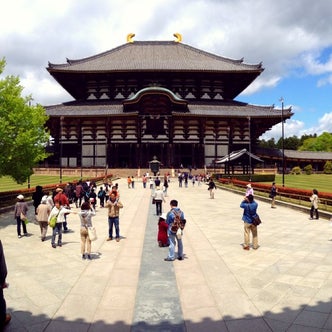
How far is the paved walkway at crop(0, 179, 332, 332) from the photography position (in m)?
5.80

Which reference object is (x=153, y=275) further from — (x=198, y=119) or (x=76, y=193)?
(x=198, y=119)

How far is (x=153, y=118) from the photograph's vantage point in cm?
A: 5594

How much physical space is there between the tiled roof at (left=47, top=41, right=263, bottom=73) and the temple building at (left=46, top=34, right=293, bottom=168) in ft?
0.87

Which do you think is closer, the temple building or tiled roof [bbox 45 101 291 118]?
tiled roof [bbox 45 101 291 118]

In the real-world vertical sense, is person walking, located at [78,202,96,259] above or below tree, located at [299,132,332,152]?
below

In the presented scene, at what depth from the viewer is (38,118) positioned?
711 inches

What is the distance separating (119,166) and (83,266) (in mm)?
48542

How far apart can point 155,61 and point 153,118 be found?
1407cm

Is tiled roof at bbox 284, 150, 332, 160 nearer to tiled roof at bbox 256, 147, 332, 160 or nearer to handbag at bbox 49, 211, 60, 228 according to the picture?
tiled roof at bbox 256, 147, 332, 160

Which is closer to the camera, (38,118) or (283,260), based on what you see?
(283,260)

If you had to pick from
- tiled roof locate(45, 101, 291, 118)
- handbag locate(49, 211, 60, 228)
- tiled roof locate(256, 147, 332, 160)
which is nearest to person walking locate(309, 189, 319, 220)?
handbag locate(49, 211, 60, 228)

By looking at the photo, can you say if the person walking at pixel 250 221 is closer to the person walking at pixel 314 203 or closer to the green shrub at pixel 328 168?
the person walking at pixel 314 203

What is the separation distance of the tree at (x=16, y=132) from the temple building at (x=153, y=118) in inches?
1431

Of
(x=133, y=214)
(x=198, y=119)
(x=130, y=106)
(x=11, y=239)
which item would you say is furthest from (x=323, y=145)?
(x=11, y=239)
